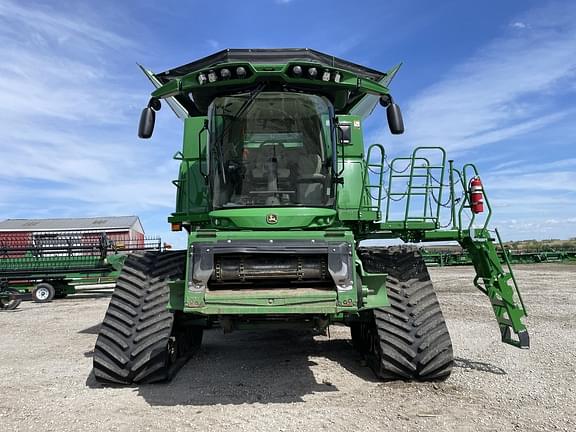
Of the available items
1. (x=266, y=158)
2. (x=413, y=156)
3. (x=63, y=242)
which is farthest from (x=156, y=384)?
(x=63, y=242)

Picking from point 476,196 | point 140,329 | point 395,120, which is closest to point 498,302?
point 476,196

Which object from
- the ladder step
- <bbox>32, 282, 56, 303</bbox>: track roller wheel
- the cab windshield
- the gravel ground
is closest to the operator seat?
the cab windshield

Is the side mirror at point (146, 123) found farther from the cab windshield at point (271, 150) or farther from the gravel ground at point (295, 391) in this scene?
Answer: the gravel ground at point (295, 391)

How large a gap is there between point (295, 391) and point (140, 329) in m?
1.72

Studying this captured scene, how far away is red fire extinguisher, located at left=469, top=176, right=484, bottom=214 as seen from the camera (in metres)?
5.85

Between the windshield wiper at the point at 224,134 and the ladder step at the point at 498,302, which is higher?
the windshield wiper at the point at 224,134

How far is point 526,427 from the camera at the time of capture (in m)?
3.94

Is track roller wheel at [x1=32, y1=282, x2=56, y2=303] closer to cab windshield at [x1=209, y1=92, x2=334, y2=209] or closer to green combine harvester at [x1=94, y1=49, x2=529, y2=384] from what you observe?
green combine harvester at [x1=94, y1=49, x2=529, y2=384]

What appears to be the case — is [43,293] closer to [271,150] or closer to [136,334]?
[136,334]

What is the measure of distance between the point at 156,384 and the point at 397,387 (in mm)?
2511

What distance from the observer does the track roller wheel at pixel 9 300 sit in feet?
48.4

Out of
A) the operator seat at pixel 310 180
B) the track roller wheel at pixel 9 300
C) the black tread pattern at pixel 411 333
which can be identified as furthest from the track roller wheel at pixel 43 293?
the black tread pattern at pixel 411 333

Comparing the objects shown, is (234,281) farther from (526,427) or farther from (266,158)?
(526,427)

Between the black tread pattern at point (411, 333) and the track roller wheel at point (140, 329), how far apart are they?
2.25m
